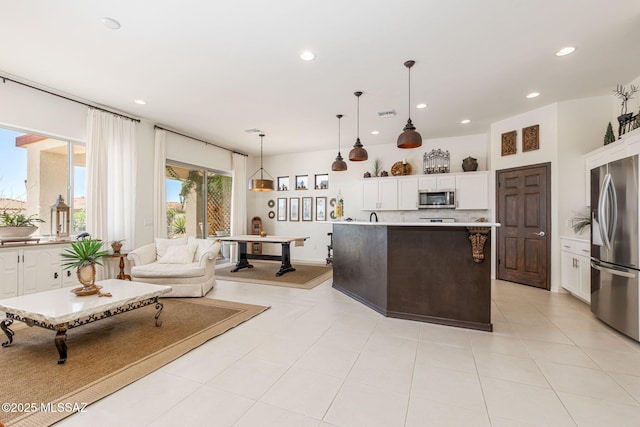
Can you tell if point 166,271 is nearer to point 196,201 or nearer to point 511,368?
point 196,201

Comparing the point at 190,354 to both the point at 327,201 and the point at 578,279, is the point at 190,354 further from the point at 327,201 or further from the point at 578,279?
the point at 327,201

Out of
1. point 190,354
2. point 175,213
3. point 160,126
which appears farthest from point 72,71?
point 190,354

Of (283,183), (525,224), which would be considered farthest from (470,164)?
(283,183)

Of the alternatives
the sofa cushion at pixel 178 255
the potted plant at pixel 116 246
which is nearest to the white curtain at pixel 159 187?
the potted plant at pixel 116 246

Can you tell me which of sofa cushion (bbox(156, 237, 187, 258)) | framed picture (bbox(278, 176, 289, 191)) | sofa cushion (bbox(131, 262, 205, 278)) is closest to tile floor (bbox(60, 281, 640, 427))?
sofa cushion (bbox(131, 262, 205, 278))

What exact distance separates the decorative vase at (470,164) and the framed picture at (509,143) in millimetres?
711

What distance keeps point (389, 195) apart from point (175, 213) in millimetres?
4986

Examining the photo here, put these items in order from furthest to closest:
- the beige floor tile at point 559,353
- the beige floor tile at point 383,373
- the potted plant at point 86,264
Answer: the potted plant at point 86,264
the beige floor tile at point 559,353
the beige floor tile at point 383,373

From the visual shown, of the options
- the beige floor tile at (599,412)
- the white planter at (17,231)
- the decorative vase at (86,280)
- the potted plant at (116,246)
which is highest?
the white planter at (17,231)

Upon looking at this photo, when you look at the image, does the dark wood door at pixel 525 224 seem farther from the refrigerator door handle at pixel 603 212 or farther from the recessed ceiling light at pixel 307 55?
the recessed ceiling light at pixel 307 55

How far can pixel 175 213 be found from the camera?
6.38 m

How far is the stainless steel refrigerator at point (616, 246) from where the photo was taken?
2768 mm

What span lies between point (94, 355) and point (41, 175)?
3.38m

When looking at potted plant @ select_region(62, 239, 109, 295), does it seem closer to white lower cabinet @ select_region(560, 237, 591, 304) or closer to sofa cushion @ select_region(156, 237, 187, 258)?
A: sofa cushion @ select_region(156, 237, 187, 258)
